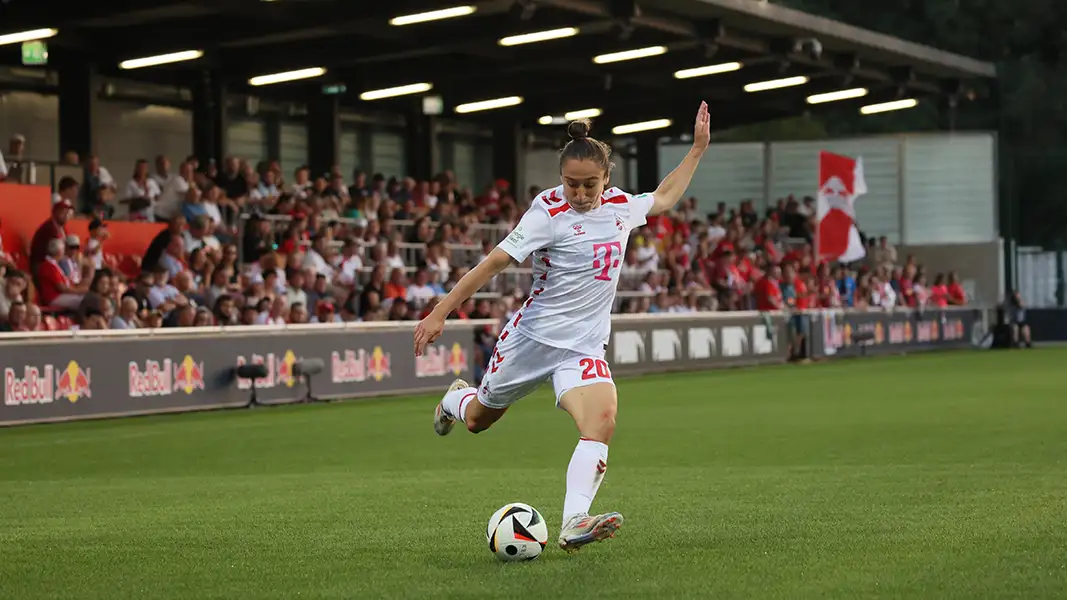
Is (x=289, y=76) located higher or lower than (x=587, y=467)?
higher

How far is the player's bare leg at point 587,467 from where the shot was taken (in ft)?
23.0

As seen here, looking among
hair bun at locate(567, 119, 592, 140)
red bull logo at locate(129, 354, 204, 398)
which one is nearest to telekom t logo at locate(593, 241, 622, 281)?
hair bun at locate(567, 119, 592, 140)

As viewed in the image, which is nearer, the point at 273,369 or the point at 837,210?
the point at 273,369

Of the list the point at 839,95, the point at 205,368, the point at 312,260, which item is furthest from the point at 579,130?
the point at 839,95

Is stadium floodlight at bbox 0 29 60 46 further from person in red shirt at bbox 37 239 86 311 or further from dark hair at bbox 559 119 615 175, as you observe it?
dark hair at bbox 559 119 615 175

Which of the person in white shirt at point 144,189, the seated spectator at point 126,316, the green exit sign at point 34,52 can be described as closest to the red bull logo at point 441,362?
the person in white shirt at point 144,189

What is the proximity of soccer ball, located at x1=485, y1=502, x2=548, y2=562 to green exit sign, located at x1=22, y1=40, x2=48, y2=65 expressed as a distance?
21.6 m

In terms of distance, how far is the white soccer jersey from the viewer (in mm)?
7539

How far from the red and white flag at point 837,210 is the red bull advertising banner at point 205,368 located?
13.1m

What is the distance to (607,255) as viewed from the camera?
7.62 m

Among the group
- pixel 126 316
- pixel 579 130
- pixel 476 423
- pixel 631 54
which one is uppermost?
pixel 631 54

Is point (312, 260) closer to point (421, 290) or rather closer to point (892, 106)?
point (421, 290)

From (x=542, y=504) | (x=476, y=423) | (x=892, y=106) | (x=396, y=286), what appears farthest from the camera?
(x=892, y=106)

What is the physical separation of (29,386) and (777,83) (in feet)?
81.6
